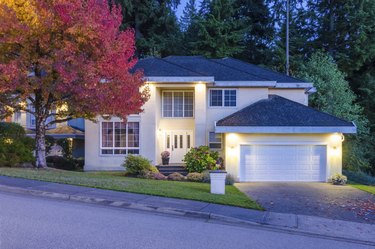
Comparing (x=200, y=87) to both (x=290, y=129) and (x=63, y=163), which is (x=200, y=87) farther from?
(x=63, y=163)

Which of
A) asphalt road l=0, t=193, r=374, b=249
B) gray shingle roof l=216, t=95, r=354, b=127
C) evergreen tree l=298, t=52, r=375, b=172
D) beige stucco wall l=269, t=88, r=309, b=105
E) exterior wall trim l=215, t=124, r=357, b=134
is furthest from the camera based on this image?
evergreen tree l=298, t=52, r=375, b=172

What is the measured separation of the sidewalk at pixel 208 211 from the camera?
9.36 meters

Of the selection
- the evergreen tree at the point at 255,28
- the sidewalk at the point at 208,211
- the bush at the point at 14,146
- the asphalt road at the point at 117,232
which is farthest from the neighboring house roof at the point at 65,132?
the evergreen tree at the point at 255,28

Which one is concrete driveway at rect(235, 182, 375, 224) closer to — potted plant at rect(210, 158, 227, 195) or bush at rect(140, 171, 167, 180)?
potted plant at rect(210, 158, 227, 195)

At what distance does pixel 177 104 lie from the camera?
24.4m

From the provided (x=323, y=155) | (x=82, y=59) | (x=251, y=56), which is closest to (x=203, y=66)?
(x=323, y=155)

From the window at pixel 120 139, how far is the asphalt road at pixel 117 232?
12307 mm

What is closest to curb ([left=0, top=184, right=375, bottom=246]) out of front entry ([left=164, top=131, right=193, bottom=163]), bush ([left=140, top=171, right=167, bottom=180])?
bush ([left=140, top=171, right=167, bottom=180])

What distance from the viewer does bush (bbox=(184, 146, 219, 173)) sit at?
2070cm

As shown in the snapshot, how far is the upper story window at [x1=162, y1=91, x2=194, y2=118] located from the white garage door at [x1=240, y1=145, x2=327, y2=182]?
5106mm

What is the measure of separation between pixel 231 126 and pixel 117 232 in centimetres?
1354

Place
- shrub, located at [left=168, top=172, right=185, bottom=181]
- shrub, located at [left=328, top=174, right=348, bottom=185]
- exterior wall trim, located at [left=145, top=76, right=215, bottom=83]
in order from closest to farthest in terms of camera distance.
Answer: shrub, located at [left=168, top=172, right=185, bottom=181], shrub, located at [left=328, top=174, right=348, bottom=185], exterior wall trim, located at [left=145, top=76, right=215, bottom=83]

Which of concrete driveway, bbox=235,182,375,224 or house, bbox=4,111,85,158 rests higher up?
house, bbox=4,111,85,158

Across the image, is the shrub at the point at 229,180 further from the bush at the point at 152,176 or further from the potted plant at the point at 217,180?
the potted plant at the point at 217,180
